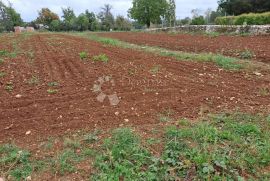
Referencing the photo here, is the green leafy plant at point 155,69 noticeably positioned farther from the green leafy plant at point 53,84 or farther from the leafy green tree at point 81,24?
the leafy green tree at point 81,24

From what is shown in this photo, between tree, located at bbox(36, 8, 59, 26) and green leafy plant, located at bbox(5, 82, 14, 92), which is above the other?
tree, located at bbox(36, 8, 59, 26)

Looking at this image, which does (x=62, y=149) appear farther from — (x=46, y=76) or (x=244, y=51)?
(x=244, y=51)

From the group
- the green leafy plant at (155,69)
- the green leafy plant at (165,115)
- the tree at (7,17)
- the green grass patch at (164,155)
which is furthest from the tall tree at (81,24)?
the green grass patch at (164,155)

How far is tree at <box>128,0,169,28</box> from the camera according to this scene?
4346 cm

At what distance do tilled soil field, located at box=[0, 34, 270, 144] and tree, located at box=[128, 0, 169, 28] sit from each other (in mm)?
38436

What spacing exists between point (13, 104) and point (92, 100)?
49.7 inches

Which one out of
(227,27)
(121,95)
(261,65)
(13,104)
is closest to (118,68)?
(121,95)

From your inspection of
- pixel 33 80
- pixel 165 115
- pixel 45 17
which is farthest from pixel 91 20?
pixel 165 115

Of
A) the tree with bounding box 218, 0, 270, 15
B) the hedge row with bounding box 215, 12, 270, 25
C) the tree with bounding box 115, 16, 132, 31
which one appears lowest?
the tree with bounding box 115, 16, 132, 31

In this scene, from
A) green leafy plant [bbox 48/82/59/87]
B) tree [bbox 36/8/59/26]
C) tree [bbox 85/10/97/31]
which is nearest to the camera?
green leafy plant [bbox 48/82/59/87]

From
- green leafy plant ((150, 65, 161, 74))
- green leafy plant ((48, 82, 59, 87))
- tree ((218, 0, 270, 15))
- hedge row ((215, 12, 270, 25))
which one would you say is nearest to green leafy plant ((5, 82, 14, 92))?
green leafy plant ((48, 82, 59, 87))

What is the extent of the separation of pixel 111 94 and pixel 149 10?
4082cm

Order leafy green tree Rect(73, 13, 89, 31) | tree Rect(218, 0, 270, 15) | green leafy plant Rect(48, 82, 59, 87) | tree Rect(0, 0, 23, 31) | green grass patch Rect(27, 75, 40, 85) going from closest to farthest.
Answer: green leafy plant Rect(48, 82, 59, 87) → green grass patch Rect(27, 75, 40, 85) → tree Rect(218, 0, 270, 15) → tree Rect(0, 0, 23, 31) → leafy green tree Rect(73, 13, 89, 31)

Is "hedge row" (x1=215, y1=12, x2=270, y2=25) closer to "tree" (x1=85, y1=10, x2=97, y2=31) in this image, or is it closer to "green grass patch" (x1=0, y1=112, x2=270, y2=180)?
"green grass patch" (x1=0, y1=112, x2=270, y2=180)
